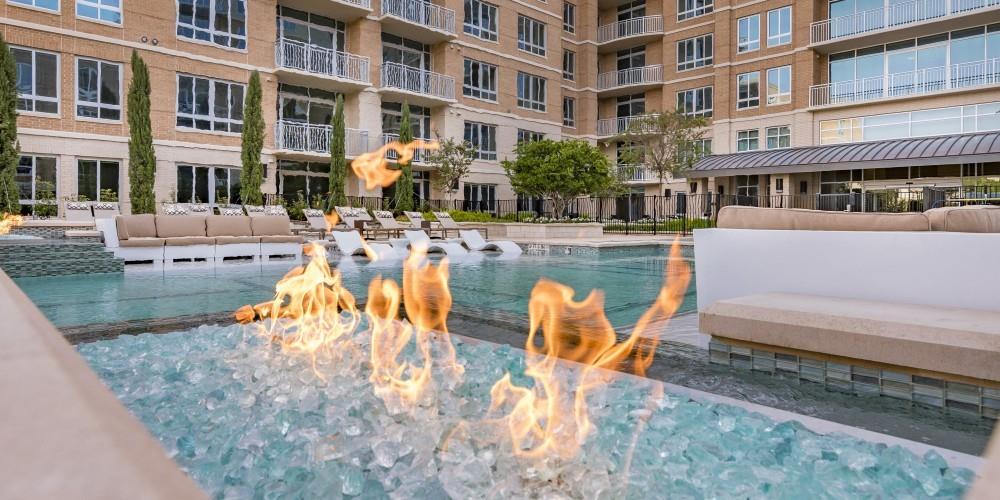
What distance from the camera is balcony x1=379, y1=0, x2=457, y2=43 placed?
2367cm

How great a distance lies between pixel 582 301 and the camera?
6410 millimetres

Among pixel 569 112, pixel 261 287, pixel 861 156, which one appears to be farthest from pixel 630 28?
pixel 261 287

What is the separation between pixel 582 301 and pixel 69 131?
18.0 meters

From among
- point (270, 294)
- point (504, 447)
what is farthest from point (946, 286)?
point (270, 294)

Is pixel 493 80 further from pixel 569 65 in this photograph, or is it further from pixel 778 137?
pixel 778 137

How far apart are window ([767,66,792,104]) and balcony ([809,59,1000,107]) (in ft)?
4.06

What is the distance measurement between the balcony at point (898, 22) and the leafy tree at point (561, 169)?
1438cm

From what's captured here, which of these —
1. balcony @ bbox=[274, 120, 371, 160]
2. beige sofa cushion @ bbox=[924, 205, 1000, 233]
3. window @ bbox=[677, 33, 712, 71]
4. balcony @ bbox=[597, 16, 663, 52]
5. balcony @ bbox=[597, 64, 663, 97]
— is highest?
balcony @ bbox=[597, 16, 663, 52]

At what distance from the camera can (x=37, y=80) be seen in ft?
57.1

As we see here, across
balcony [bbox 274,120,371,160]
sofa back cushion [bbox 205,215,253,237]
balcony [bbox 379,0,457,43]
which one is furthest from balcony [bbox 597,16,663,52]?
sofa back cushion [bbox 205,215,253,237]

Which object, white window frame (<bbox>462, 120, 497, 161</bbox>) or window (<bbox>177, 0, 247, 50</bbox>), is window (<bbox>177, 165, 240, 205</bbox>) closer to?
window (<bbox>177, 0, 247, 50</bbox>)

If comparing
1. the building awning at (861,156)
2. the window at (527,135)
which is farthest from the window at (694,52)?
the window at (527,135)

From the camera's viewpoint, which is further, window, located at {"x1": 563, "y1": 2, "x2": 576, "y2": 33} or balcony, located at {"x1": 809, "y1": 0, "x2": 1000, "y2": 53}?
window, located at {"x1": 563, "y1": 2, "x2": 576, "y2": 33}

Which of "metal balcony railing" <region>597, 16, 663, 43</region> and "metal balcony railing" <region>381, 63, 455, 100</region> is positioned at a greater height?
"metal balcony railing" <region>597, 16, 663, 43</region>
